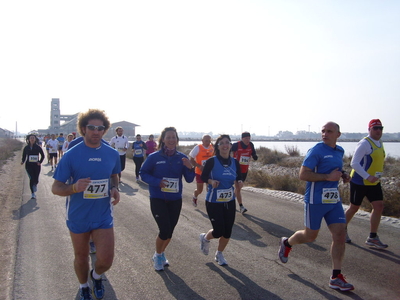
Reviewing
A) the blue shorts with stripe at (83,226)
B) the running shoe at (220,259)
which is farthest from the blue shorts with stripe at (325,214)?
the blue shorts with stripe at (83,226)

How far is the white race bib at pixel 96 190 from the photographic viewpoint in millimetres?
3648

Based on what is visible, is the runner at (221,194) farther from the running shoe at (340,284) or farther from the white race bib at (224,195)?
the running shoe at (340,284)

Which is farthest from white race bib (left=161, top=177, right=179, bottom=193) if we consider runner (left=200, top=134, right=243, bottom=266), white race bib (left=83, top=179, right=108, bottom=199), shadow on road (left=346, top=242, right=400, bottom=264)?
shadow on road (left=346, top=242, right=400, bottom=264)

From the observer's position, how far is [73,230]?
363 cm

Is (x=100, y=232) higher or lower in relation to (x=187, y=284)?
higher

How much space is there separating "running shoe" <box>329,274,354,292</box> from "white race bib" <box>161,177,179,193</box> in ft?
7.81

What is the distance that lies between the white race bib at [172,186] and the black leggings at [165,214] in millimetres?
170

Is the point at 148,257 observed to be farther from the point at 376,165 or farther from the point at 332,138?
the point at 376,165

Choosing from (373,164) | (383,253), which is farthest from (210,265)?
(373,164)

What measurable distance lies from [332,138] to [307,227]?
1.26m

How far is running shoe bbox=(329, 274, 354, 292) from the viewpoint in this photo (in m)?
4.17

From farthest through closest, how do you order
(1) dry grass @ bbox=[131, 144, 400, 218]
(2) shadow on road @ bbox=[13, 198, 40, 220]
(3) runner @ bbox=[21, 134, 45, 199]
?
(3) runner @ bbox=[21, 134, 45, 199] < (1) dry grass @ bbox=[131, 144, 400, 218] < (2) shadow on road @ bbox=[13, 198, 40, 220]

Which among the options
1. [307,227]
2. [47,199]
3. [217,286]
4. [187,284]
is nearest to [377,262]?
[307,227]

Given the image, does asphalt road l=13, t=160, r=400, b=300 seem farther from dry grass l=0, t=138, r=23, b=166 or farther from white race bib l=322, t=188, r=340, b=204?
dry grass l=0, t=138, r=23, b=166
